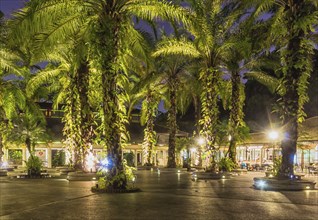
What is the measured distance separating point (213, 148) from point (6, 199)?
39.3 feet

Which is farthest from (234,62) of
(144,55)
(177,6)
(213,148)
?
(177,6)

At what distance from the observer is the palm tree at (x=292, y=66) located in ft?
52.3

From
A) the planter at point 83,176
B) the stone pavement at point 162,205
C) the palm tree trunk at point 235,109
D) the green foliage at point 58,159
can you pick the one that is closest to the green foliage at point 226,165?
the palm tree trunk at point 235,109

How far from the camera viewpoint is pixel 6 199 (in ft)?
41.9

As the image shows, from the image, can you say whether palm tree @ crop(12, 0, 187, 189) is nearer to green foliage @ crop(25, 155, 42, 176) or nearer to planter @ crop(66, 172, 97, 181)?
planter @ crop(66, 172, 97, 181)

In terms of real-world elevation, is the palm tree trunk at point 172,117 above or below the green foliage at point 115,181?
above

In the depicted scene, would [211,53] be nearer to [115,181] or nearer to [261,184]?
[261,184]

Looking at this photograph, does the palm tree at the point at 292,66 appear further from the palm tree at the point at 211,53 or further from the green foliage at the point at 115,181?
the green foliage at the point at 115,181

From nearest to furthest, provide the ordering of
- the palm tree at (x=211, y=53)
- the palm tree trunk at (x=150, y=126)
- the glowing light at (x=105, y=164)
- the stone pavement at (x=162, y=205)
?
the stone pavement at (x=162, y=205) < the glowing light at (x=105, y=164) < the palm tree at (x=211, y=53) < the palm tree trunk at (x=150, y=126)

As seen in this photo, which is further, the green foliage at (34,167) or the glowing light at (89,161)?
the green foliage at (34,167)

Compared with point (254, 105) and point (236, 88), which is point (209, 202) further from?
point (254, 105)

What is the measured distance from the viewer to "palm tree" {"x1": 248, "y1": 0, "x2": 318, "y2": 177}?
627 inches

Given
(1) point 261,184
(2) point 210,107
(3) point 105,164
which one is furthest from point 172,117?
(3) point 105,164

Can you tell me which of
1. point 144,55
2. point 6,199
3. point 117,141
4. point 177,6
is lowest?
point 6,199
